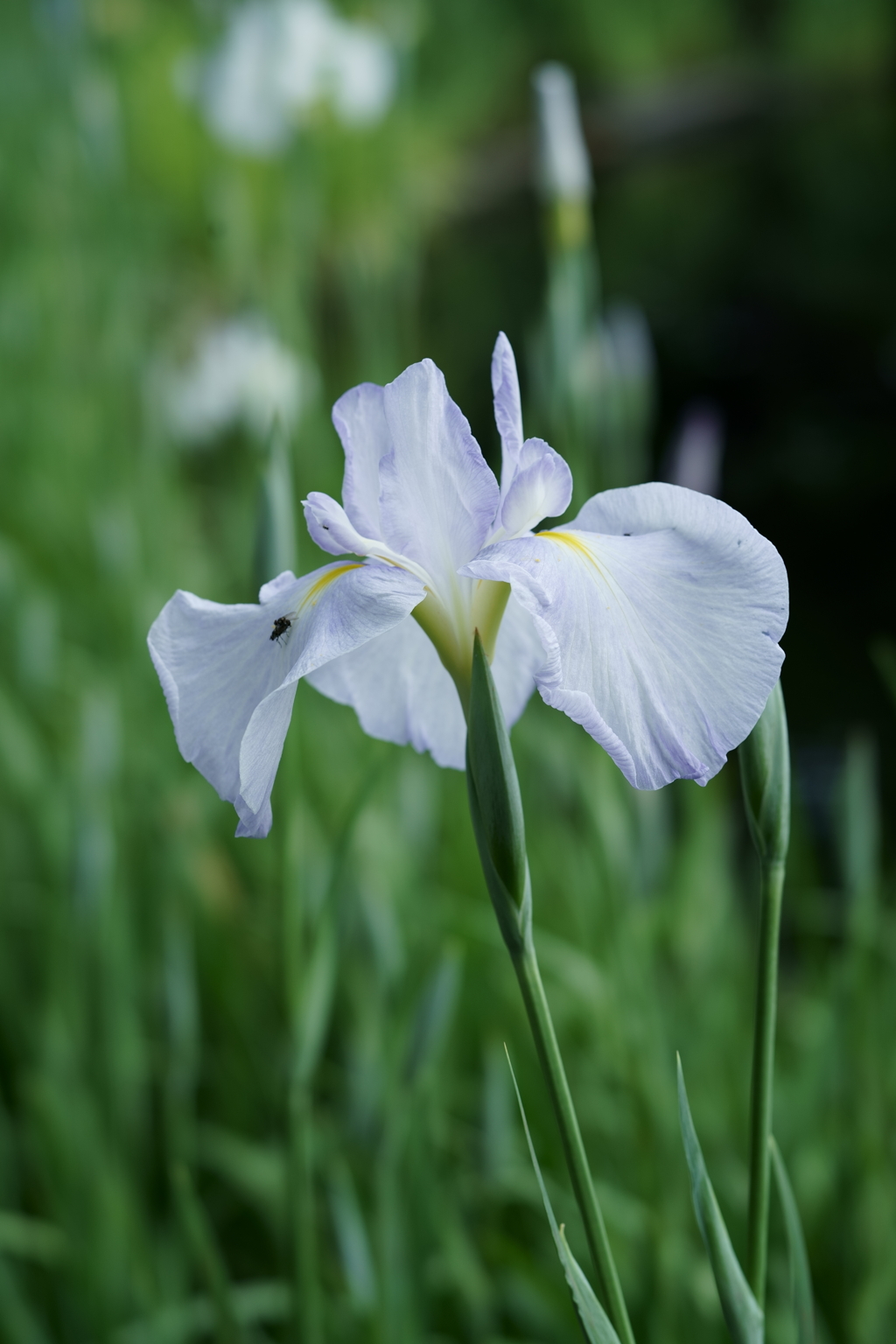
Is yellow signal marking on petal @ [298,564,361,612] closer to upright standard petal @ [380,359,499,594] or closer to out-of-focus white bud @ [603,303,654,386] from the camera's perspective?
upright standard petal @ [380,359,499,594]

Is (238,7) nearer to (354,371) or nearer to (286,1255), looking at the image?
(354,371)

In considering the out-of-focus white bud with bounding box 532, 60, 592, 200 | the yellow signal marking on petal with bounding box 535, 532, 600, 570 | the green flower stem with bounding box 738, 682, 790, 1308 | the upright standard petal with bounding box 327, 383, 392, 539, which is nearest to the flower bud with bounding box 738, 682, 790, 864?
the green flower stem with bounding box 738, 682, 790, 1308

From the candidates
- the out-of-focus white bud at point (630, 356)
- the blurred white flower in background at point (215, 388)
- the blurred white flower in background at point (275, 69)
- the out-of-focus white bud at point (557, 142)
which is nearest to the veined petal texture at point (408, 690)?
the out-of-focus white bud at point (557, 142)

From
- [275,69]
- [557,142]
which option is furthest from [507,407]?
[275,69]

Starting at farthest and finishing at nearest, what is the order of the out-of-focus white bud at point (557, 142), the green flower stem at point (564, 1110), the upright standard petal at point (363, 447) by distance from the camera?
the out-of-focus white bud at point (557, 142) < the upright standard petal at point (363, 447) < the green flower stem at point (564, 1110)

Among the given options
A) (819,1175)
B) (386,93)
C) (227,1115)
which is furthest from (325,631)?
(386,93)

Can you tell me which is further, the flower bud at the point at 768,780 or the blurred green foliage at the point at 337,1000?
the blurred green foliage at the point at 337,1000

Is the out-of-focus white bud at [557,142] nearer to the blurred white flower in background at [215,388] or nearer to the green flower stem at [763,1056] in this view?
the blurred white flower in background at [215,388]
